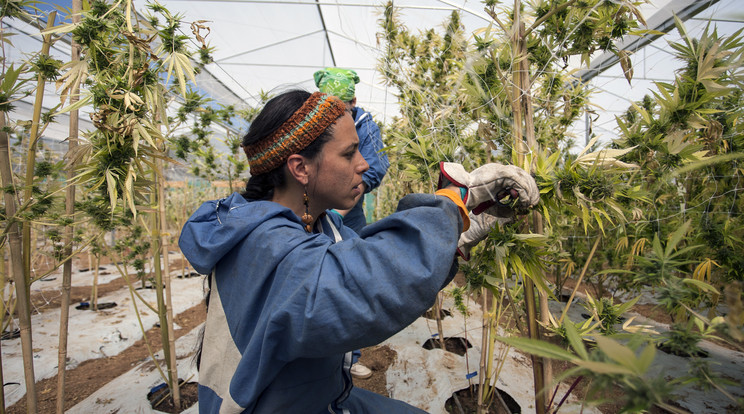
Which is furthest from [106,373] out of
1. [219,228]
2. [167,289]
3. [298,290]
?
[298,290]

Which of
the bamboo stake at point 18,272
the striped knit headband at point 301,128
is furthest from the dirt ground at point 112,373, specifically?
the striped knit headband at point 301,128

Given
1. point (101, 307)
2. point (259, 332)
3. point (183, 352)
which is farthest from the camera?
point (101, 307)

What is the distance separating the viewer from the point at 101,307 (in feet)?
13.1

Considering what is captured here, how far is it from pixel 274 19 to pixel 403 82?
5.48 metres

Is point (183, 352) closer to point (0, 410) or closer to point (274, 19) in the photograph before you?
point (0, 410)

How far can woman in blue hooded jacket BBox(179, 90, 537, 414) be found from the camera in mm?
753

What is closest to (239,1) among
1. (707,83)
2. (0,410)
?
(0,410)

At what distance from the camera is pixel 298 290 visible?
77 centimetres

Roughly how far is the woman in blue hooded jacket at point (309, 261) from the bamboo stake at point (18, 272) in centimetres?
89

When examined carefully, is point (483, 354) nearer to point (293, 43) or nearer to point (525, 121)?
point (525, 121)

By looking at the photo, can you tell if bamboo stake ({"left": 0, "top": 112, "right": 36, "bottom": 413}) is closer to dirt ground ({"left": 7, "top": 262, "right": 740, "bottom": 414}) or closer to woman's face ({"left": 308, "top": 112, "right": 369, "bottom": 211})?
dirt ground ({"left": 7, "top": 262, "right": 740, "bottom": 414})

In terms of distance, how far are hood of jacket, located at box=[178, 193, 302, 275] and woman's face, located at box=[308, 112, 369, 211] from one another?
0.16 meters

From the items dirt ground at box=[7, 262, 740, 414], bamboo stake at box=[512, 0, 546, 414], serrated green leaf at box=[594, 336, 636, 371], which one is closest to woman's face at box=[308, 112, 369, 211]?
bamboo stake at box=[512, 0, 546, 414]

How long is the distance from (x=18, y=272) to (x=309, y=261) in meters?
1.42
